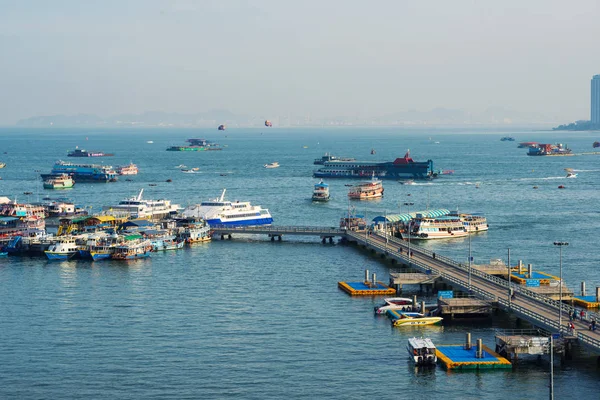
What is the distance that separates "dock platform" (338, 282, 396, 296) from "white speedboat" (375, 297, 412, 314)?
11.3ft

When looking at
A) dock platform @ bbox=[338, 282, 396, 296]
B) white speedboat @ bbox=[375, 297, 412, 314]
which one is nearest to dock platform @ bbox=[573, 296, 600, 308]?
white speedboat @ bbox=[375, 297, 412, 314]

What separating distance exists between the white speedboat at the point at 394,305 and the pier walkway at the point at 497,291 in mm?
4685

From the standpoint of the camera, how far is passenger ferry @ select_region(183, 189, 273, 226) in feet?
355

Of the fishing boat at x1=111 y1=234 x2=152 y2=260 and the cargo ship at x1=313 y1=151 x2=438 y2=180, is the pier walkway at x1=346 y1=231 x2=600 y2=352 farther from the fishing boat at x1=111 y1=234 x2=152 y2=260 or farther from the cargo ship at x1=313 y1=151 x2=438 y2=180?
the cargo ship at x1=313 y1=151 x2=438 y2=180

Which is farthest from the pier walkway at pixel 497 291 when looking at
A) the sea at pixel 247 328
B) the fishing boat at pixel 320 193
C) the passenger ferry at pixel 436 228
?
the fishing boat at pixel 320 193

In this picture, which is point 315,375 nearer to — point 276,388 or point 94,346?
point 276,388

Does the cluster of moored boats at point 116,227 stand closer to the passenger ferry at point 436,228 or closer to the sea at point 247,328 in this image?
the sea at point 247,328

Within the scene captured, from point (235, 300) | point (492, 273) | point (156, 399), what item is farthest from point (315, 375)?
point (492, 273)

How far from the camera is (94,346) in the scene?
181ft

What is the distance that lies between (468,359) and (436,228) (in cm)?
5287

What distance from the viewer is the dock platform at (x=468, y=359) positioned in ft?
165

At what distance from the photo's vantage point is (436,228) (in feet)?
339

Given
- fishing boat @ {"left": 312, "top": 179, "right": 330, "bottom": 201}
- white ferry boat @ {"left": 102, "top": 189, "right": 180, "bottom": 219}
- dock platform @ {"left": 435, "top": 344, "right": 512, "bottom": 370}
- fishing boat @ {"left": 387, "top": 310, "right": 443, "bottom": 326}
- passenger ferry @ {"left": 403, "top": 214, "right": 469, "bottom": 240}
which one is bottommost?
dock platform @ {"left": 435, "top": 344, "right": 512, "bottom": 370}

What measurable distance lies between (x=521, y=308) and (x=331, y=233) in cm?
4166
